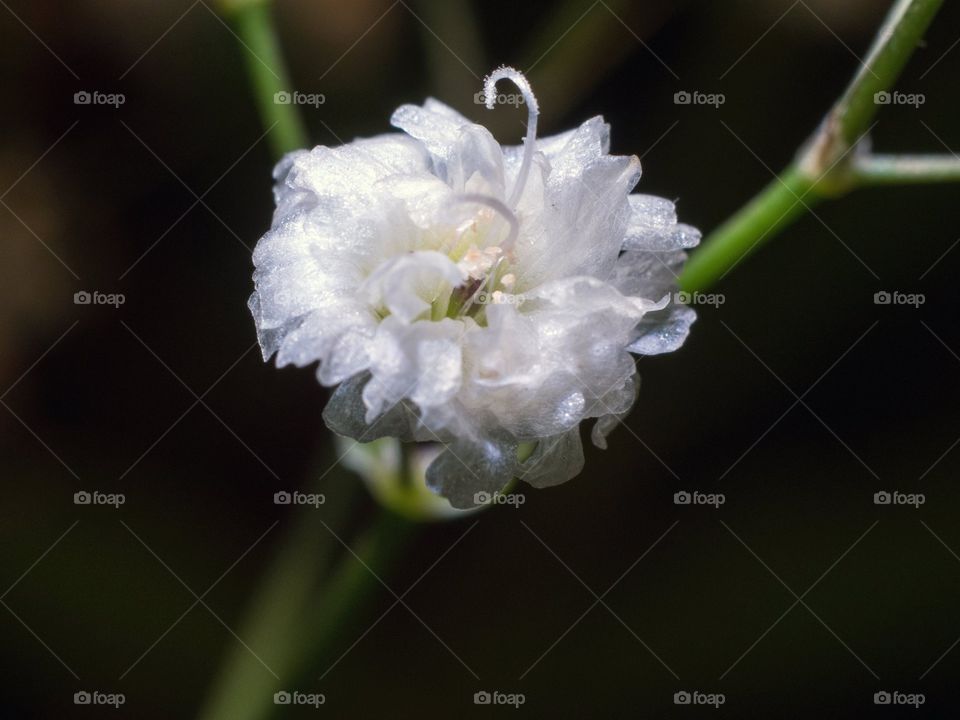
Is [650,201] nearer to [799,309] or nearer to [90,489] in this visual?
[799,309]

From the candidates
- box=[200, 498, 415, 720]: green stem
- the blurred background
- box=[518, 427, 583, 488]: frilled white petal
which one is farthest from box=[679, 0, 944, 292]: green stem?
box=[200, 498, 415, 720]: green stem

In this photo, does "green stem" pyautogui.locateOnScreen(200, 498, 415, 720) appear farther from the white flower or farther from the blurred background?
the white flower

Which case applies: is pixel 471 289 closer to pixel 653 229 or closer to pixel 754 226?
pixel 653 229

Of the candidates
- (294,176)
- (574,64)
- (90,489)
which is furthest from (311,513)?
(574,64)

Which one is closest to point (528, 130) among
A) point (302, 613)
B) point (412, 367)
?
point (412, 367)

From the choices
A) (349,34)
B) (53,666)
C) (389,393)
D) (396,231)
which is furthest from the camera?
(349,34)

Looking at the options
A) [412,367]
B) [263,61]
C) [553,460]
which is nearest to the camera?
[412,367]
